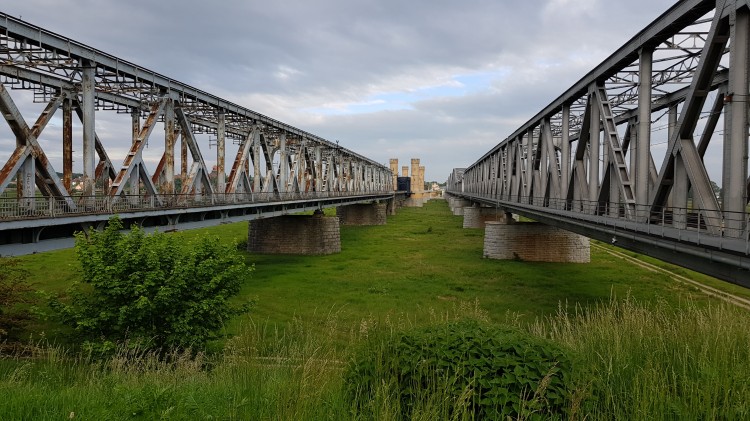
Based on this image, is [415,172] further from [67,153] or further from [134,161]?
[67,153]

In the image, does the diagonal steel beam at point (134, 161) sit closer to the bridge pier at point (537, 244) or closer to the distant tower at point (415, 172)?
the bridge pier at point (537, 244)

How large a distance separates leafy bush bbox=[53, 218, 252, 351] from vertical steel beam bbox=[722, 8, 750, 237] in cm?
1272

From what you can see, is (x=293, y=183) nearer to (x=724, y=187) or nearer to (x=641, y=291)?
(x=641, y=291)

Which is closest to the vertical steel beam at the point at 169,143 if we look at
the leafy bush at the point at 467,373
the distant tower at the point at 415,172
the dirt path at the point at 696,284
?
the leafy bush at the point at 467,373

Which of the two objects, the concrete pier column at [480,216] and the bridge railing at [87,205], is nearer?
the bridge railing at [87,205]

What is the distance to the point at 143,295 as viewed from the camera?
1179 centimetres

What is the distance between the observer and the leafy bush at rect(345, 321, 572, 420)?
16.8 ft

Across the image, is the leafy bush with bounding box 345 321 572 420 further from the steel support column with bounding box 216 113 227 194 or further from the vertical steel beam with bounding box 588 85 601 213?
the steel support column with bounding box 216 113 227 194

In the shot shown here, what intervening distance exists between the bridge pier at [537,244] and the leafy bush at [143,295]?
24969mm

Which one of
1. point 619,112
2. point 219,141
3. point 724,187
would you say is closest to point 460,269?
point 619,112

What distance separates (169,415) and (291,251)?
3281 cm

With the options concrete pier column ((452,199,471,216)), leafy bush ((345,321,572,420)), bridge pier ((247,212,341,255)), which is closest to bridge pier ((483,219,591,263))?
bridge pier ((247,212,341,255))

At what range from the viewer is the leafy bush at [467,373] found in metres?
5.13

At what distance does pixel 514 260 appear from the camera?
33500 millimetres
